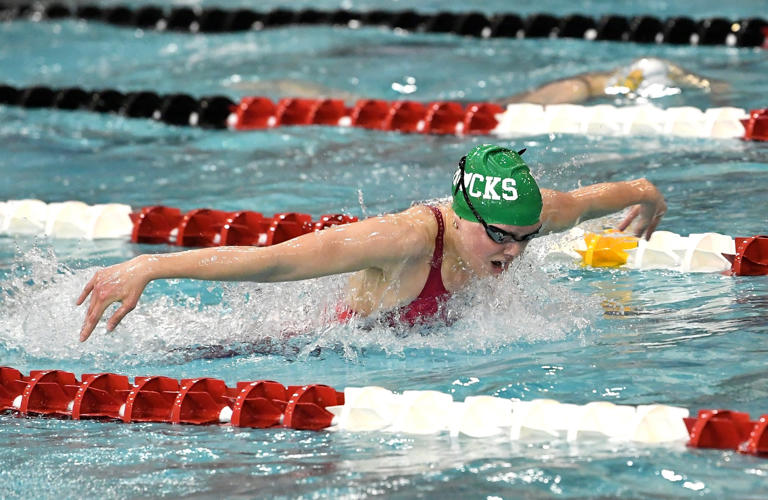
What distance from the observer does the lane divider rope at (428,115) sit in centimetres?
602

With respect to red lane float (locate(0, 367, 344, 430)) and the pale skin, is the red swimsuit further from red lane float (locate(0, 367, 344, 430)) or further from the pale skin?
red lane float (locate(0, 367, 344, 430))

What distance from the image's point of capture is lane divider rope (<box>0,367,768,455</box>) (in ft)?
9.35

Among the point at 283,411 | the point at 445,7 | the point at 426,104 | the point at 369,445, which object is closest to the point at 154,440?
the point at 283,411

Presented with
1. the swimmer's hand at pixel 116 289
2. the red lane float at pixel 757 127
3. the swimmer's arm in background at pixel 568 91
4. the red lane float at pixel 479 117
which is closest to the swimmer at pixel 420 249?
the swimmer's hand at pixel 116 289

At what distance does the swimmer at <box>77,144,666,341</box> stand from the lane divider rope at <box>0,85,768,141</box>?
2343mm

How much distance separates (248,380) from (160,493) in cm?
94

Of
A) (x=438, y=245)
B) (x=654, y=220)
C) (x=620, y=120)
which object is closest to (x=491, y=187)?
Result: (x=438, y=245)

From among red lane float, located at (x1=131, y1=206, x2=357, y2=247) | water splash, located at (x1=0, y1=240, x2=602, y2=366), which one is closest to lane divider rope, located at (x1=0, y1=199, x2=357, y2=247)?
red lane float, located at (x1=131, y1=206, x2=357, y2=247)

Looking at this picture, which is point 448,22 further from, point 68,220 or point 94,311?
point 94,311

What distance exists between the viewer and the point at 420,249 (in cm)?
346

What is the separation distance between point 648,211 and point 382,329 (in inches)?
40.7

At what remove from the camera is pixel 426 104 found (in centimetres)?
721

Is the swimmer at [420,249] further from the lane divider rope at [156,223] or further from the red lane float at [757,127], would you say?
the red lane float at [757,127]

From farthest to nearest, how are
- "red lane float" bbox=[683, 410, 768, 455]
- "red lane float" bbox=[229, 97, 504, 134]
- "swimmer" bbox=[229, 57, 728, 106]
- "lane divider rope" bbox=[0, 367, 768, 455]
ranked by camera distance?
"swimmer" bbox=[229, 57, 728, 106] → "red lane float" bbox=[229, 97, 504, 134] → "lane divider rope" bbox=[0, 367, 768, 455] → "red lane float" bbox=[683, 410, 768, 455]
